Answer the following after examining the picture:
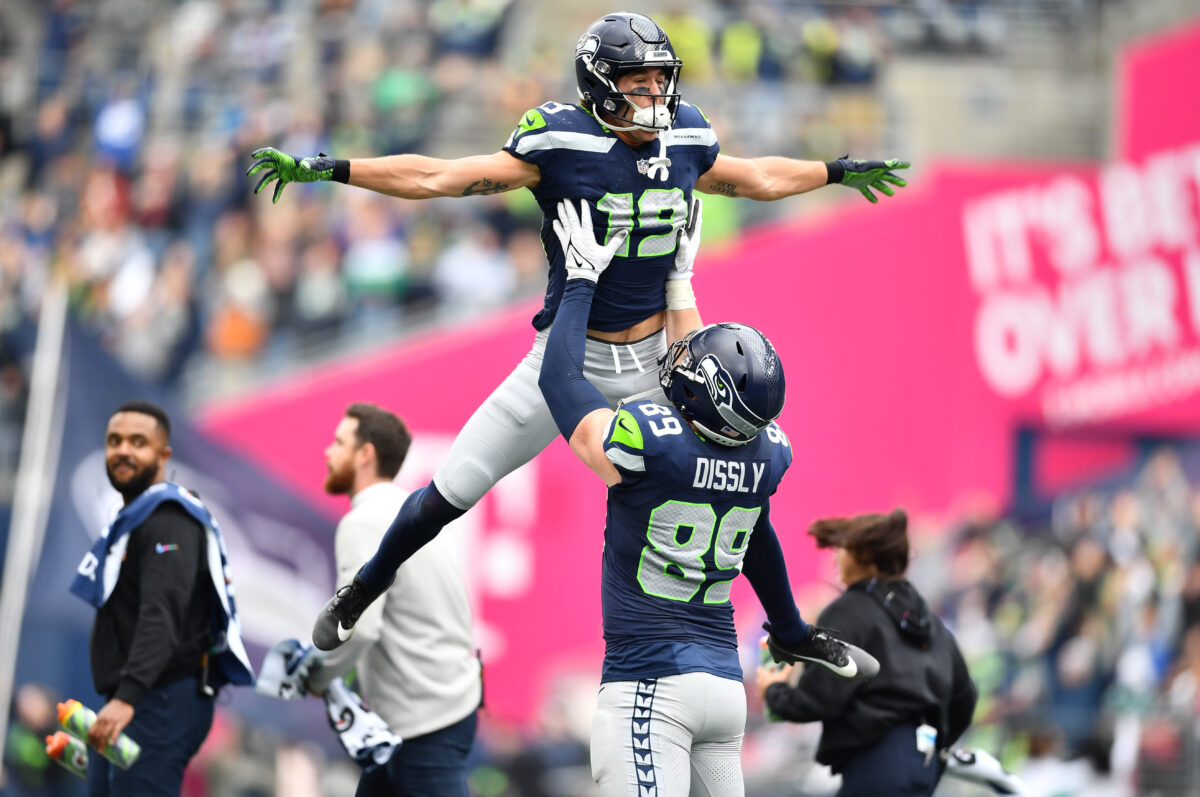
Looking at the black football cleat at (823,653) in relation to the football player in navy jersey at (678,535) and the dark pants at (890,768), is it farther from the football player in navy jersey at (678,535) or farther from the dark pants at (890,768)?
the dark pants at (890,768)

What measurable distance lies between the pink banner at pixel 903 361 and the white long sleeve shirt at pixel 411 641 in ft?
29.2

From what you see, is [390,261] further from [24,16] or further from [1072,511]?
[1072,511]

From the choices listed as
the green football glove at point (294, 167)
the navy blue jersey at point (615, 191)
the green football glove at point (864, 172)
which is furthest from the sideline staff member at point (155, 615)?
the green football glove at point (864, 172)

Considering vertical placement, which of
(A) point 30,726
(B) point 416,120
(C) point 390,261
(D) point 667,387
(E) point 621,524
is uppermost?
(B) point 416,120

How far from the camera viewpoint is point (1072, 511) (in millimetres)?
16266

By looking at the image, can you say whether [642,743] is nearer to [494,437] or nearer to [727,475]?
[727,475]

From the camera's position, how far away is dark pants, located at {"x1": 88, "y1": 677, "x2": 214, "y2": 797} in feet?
20.0

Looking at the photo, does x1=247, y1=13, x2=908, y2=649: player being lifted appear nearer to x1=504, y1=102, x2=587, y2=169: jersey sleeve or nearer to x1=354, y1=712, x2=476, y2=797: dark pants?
x1=504, y1=102, x2=587, y2=169: jersey sleeve

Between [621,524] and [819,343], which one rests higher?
[819,343]

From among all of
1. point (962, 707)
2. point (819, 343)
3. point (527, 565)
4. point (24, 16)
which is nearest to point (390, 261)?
point (527, 565)

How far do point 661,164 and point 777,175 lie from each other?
0.62m

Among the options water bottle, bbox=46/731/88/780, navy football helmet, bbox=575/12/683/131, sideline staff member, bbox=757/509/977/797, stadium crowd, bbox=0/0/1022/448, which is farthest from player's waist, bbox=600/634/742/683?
stadium crowd, bbox=0/0/1022/448

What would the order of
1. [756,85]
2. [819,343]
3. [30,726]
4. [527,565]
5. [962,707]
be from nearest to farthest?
[962,707] → [30,726] → [527,565] → [819,343] → [756,85]

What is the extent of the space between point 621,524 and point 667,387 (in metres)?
0.44
